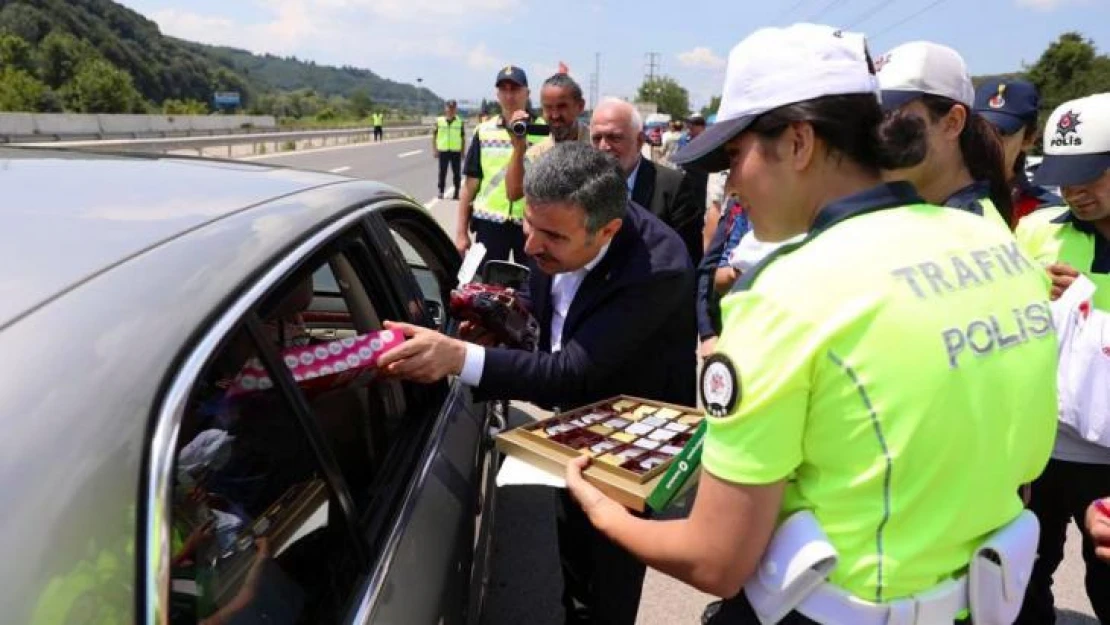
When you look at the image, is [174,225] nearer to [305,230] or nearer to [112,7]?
[305,230]

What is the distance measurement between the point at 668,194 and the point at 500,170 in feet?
4.54

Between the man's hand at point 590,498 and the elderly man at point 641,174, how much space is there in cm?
260

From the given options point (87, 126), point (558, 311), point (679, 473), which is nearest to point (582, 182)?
point (558, 311)

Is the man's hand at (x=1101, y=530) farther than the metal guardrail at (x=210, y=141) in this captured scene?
No

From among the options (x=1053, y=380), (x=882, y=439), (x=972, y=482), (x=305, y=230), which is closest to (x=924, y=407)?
(x=882, y=439)

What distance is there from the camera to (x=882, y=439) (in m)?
0.94

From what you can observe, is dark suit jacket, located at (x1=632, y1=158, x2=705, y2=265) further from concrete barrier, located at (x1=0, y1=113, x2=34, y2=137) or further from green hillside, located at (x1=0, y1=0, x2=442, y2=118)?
green hillside, located at (x1=0, y1=0, x2=442, y2=118)

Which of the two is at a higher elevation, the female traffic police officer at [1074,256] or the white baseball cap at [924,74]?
the white baseball cap at [924,74]

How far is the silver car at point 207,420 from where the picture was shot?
29.4 inches

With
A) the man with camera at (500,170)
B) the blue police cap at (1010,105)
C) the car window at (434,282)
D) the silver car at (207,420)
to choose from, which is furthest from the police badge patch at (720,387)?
the man with camera at (500,170)

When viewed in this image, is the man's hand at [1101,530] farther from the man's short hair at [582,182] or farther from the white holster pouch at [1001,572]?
the man's short hair at [582,182]

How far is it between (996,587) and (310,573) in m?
1.10

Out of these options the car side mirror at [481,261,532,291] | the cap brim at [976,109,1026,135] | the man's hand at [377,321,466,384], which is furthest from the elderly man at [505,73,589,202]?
the man's hand at [377,321,466,384]

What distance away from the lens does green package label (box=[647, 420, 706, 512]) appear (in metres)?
1.22
